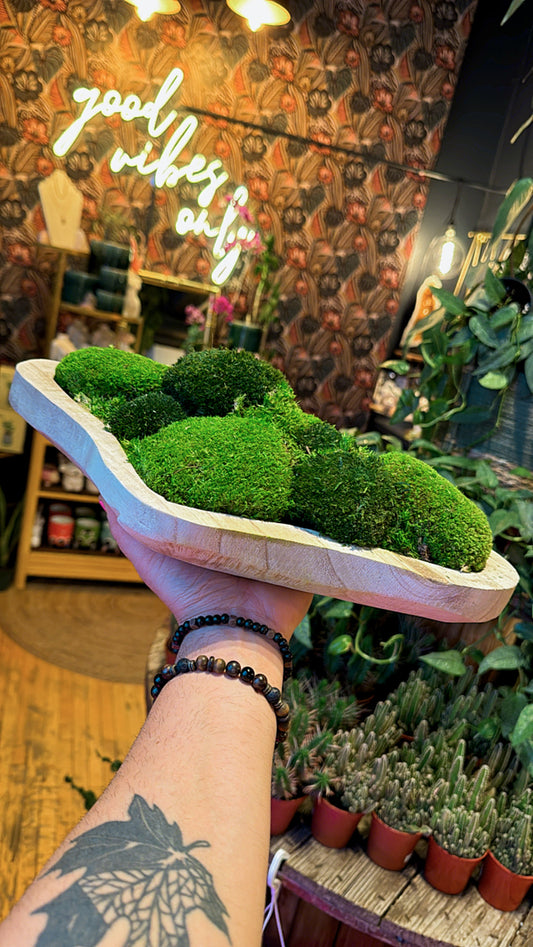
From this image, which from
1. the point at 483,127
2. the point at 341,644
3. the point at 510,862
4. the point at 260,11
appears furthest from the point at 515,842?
the point at 483,127

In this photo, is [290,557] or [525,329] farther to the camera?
[525,329]

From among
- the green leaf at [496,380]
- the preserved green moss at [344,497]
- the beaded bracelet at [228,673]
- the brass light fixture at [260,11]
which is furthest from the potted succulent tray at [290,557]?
the brass light fixture at [260,11]

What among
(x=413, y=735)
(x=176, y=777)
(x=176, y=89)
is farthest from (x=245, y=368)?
(x=176, y=89)

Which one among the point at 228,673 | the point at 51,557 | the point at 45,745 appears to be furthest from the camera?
the point at 51,557

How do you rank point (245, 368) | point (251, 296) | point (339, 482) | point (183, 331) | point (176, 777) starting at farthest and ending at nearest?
point (251, 296), point (183, 331), point (245, 368), point (339, 482), point (176, 777)

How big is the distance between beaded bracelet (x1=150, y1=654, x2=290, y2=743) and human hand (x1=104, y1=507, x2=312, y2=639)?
0.34ft

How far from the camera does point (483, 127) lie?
4398 mm

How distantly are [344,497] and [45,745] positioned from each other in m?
2.26

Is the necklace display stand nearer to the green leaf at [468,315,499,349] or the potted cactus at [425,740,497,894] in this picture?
the green leaf at [468,315,499,349]

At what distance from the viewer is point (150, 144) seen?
389cm

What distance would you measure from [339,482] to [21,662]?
2.68m

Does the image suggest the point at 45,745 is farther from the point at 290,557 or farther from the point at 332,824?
the point at 290,557

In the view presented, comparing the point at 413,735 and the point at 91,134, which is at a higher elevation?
the point at 91,134

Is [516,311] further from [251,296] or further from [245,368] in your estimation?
[251,296]
